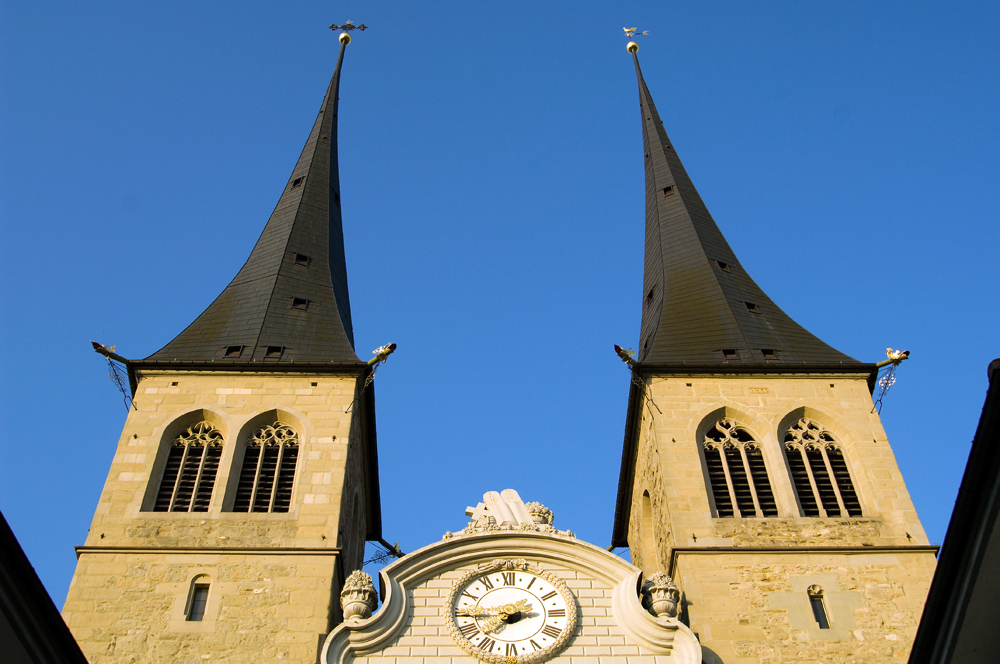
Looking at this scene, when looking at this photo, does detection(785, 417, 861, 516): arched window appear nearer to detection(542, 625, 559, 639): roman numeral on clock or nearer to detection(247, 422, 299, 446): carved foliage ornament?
detection(542, 625, 559, 639): roman numeral on clock

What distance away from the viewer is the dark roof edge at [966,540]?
360 inches

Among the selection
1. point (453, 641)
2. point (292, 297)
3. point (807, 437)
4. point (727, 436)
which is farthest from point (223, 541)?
point (807, 437)

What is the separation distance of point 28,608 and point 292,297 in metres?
13.2

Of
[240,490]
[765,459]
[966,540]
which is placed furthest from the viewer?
[765,459]

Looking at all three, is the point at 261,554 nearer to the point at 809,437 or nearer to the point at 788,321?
the point at 809,437

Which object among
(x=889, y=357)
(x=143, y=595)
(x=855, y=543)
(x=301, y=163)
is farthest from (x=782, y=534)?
(x=301, y=163)

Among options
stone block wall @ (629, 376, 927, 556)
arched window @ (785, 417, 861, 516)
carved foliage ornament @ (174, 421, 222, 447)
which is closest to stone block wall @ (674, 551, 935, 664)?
stone block wall @ (629, 376, 927, 556)

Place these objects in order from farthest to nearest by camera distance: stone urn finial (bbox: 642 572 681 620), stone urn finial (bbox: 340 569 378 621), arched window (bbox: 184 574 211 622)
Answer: arched window (bbox: 184 574 211 622) → stone urn finial (bbox: 642 572 681 620) → stone urn finial (bbox: 340 569 378 621)

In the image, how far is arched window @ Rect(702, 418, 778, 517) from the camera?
59.0ft

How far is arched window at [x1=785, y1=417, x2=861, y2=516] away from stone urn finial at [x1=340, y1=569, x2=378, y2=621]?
649 centimetres

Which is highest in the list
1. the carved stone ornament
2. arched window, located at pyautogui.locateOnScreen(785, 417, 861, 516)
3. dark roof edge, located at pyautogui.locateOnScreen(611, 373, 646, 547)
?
dark roof edge, located at pyautogui.locateOnScreen(611, 373, 646, 547)

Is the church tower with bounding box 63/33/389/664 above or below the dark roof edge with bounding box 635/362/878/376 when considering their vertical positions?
below

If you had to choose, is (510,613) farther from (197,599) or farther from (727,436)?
(727,436)

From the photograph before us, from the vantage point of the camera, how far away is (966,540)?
31.6 feet
